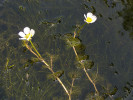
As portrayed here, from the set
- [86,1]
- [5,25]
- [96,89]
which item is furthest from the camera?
[86,1]

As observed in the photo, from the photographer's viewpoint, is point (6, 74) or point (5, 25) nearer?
point (6, 74)

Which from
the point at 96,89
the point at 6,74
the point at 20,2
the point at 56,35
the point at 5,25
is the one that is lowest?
the point at 96,89

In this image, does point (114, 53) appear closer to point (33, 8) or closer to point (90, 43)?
point (90, 43)

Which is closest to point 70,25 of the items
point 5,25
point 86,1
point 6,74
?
point 86,1

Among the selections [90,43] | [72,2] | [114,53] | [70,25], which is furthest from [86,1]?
[114,53]

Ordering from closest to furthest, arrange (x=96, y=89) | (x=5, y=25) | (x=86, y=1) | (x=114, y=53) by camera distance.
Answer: (x=96, y=89) → (x=114, y=53) → (x=5, y=25) → (x=86, y=1)

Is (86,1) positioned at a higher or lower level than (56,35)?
higher
